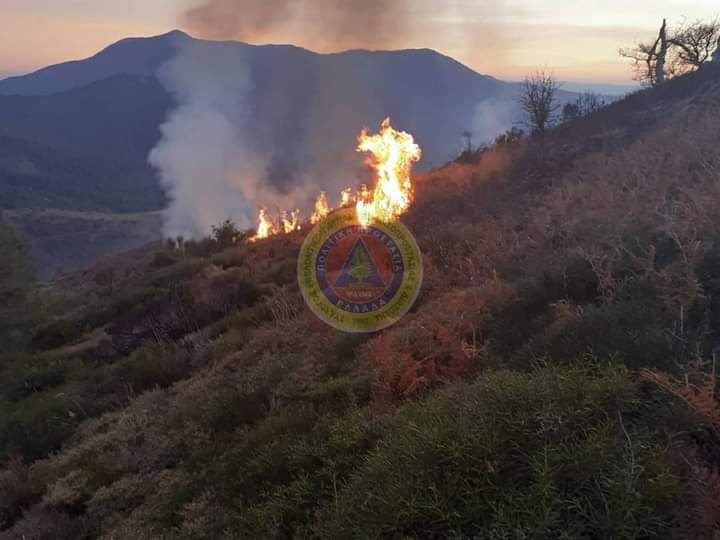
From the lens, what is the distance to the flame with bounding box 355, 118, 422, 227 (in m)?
13.5

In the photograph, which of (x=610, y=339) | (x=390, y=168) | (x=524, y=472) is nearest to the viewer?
(x=524, y=472)

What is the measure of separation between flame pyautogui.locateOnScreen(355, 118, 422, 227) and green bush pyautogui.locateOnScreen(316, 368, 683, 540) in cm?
1004

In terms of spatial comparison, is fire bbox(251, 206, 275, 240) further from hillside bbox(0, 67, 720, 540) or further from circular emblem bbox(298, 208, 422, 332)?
hillside bbox(0, 67, 720, 540)

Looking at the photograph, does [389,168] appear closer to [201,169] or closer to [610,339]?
[610,339]

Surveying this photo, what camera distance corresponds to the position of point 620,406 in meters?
3.21

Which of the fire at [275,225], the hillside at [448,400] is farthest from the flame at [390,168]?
the fire at [275,225]

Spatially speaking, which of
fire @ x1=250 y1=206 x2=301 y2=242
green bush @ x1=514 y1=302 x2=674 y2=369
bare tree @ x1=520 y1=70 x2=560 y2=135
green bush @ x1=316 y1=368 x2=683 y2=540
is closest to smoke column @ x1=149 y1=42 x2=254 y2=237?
fire @ x1=250 y1=206 x2=301 y2=242

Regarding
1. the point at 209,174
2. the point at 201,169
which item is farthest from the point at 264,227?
the point at 201,169

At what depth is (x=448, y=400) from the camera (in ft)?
12.7

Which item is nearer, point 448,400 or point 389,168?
point 448,400

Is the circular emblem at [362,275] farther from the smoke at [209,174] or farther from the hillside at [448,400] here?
the smoke at [209,174]

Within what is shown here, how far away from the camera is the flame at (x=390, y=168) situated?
1349cm

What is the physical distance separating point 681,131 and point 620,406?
1015cm

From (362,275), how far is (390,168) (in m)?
5.50
